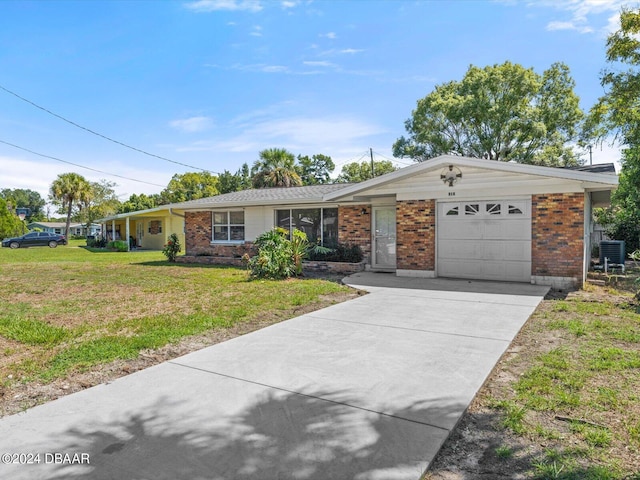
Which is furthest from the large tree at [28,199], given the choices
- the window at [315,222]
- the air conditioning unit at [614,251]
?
the air conditioning unit at [614,251]

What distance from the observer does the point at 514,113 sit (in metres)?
27.5

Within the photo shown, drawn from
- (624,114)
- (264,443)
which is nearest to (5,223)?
(264,443)

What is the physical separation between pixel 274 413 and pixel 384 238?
398 inches

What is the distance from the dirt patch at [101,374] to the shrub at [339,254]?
281 inches

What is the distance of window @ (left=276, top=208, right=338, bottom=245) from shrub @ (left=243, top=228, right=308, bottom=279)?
255 centimetres

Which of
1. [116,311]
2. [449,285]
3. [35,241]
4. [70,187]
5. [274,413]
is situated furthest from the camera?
[70,187]

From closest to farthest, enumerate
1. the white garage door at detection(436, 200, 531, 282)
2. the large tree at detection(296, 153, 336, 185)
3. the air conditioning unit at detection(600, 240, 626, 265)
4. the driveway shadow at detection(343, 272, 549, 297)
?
the driveway shadow at detection(343, 272, 549, 297)
the white garage door at detection(436, 200, 531, 282)
the air conditioning unit at detection(600, 240, 626, 265)
the large tree at detection(296, 153, 336, 185)

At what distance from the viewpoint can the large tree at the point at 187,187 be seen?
4584 centimetres

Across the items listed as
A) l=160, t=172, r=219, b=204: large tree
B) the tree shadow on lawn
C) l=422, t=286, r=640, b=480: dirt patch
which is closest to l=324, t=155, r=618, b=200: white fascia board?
A: l=422, t=286, r=640, b=480: dirt patch

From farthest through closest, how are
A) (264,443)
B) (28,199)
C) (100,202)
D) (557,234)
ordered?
(28,199) → (100,202) → (557,234) → (264,443)

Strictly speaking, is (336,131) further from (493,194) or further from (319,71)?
(493,194)

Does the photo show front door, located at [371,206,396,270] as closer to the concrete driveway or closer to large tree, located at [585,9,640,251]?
the concrete driveway

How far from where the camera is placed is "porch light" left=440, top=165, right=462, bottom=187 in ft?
33.6

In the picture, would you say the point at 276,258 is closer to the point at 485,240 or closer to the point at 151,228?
the point at 485,240
